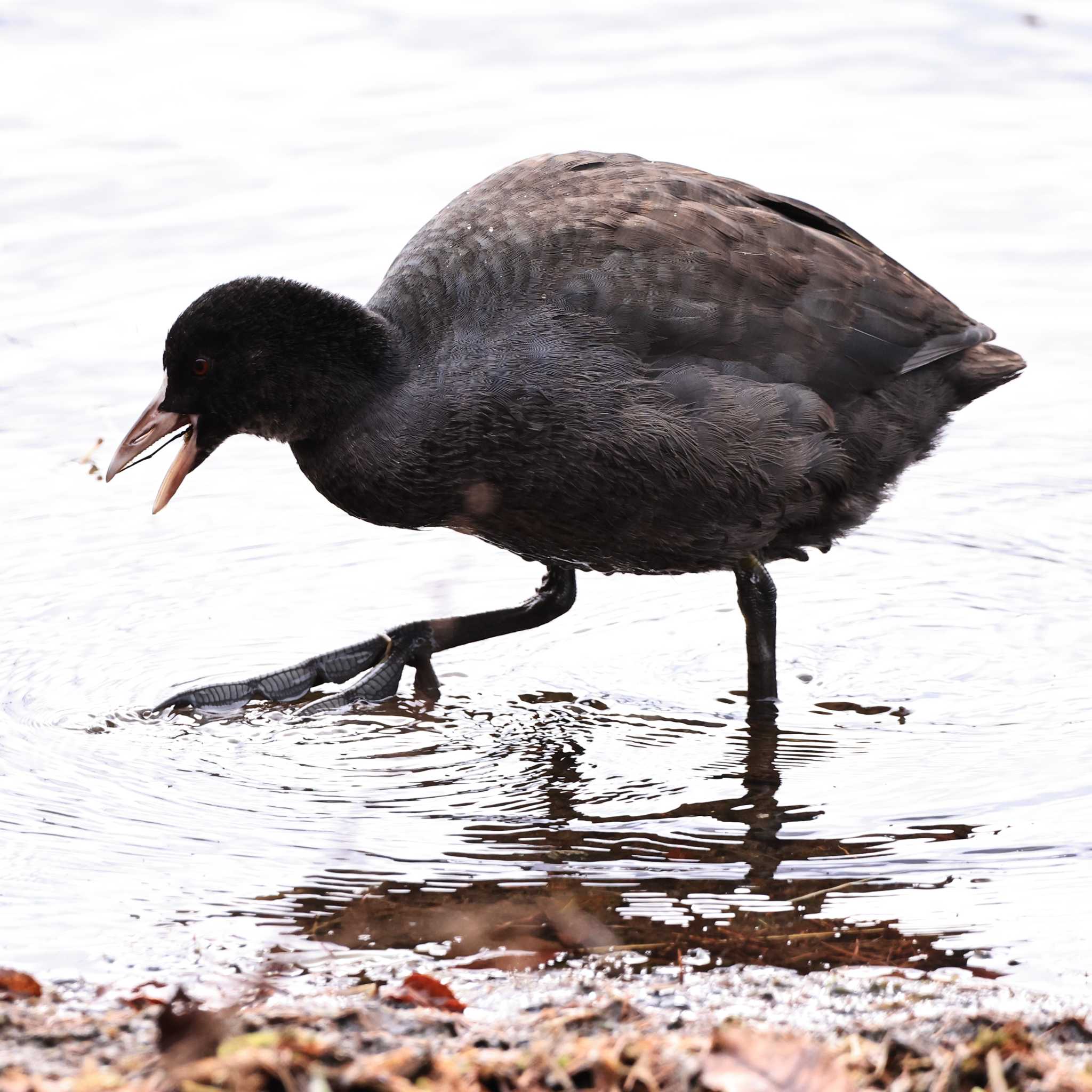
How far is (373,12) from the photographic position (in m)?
11.8

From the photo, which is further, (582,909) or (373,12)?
(373,12)

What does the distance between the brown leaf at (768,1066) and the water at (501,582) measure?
1.13 m

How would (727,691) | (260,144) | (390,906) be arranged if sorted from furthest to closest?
1. (260,144)
2. (727,691)
3. (390,906)

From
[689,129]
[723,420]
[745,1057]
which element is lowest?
[745,1057]

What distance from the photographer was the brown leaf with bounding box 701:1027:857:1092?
3.53 m

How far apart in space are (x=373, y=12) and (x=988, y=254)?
445 cm

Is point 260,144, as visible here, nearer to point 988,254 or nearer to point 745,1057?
point 988,254

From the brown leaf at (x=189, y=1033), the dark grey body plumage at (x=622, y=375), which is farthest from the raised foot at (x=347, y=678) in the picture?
the brown leaf at (x=189, y=1033)

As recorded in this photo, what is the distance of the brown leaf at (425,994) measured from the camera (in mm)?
4164

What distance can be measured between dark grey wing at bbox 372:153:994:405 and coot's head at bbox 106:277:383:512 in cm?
24

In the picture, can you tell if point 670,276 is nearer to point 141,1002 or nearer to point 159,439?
point 159,439

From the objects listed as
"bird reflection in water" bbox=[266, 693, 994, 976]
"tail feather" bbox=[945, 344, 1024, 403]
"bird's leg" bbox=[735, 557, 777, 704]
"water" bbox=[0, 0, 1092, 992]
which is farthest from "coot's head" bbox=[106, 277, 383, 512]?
"tail feather" bbox=[945, 344, 1024, 403]

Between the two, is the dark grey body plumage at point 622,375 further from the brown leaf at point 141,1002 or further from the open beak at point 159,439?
the brown leaf at point 141,1002

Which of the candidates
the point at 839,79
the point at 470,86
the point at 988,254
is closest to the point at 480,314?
the point at 988,254
